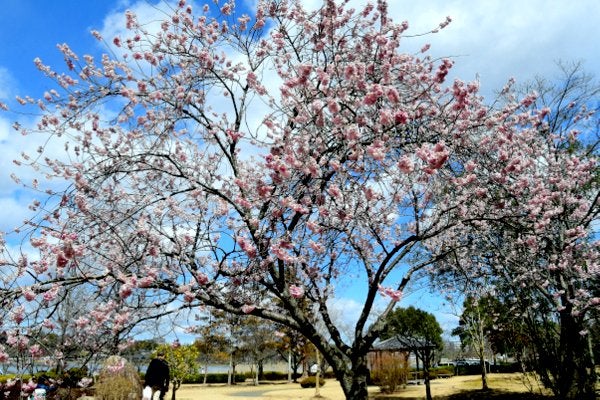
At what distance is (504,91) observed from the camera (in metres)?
7.70

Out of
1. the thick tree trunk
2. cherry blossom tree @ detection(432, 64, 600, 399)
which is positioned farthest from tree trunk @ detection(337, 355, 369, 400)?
the thick tree trunk

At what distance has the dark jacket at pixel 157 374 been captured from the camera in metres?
8.46

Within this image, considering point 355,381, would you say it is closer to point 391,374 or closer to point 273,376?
point 391,374

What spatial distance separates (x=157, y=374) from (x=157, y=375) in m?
0.02

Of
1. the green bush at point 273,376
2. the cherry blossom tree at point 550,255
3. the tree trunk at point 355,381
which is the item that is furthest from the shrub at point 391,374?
the green bush at point 273,376

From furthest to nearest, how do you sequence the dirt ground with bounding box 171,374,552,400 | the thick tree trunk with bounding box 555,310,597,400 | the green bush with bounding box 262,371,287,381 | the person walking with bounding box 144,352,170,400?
the green bush with bounding box 262,371,287,381, the dirt ground with bounding box 171,374,552,400, the thick tree trunk with bounding box 555,310,597,400, the person walking with bounding box 144,352,170,400

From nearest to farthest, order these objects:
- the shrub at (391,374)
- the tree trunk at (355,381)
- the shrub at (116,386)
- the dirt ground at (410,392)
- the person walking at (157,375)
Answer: the tree trunk at (355,381)
the person walking at (157,375)
the shrub at (116,386)
the dirt ground at (410,392)
the shrub at (391,374)

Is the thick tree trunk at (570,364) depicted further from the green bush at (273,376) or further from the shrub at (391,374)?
the green bush at (273,376)

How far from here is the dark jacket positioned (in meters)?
8.46

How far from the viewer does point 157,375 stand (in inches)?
335

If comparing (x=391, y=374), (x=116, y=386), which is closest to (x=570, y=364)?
(x=116, y=386)

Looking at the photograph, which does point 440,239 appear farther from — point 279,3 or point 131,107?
point 131,107

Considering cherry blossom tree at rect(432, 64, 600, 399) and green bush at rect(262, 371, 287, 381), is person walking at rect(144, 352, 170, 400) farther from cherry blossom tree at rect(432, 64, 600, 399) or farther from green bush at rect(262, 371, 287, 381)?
green bush at rect(262, 371, 287, 381)

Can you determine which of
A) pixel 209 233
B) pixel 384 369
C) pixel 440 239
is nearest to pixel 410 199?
pixel 440 239
